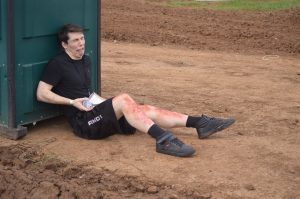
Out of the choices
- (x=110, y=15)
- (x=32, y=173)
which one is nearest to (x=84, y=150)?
(x=32, y=173)

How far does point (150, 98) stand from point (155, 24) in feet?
→ 21.6

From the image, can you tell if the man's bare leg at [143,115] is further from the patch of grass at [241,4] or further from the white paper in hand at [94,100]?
the patch of grass at [241,4]

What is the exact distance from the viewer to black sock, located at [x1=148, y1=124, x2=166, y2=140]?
538cm

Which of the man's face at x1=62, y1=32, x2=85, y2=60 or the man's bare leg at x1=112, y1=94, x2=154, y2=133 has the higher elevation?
the man's face at x1=62, y1=32, x2=85, y2=60

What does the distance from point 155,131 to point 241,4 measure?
1278 cm

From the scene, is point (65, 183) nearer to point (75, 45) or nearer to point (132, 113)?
point (132, 113)

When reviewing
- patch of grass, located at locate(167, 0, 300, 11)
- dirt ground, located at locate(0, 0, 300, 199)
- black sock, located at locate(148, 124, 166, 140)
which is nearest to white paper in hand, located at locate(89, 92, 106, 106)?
dirt ground, located at locate(0, 0, 300, 199)

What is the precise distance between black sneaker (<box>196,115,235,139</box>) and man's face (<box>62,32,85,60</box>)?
131 cm

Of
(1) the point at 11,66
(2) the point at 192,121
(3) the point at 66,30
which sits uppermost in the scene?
(3) the point at 66,30

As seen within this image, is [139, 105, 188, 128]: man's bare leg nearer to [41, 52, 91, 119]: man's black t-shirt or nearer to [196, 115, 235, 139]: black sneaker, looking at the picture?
[196, 115, 235, 139]: black sneaker

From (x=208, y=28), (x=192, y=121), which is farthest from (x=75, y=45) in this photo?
(x=208, y=28)

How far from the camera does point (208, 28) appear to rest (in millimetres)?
13227

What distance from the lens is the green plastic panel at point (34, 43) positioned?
5566 mm

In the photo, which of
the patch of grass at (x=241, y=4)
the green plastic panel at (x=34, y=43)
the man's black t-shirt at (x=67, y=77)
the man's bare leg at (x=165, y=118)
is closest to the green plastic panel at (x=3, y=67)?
the green plastic panel at (x=34, y=43)
